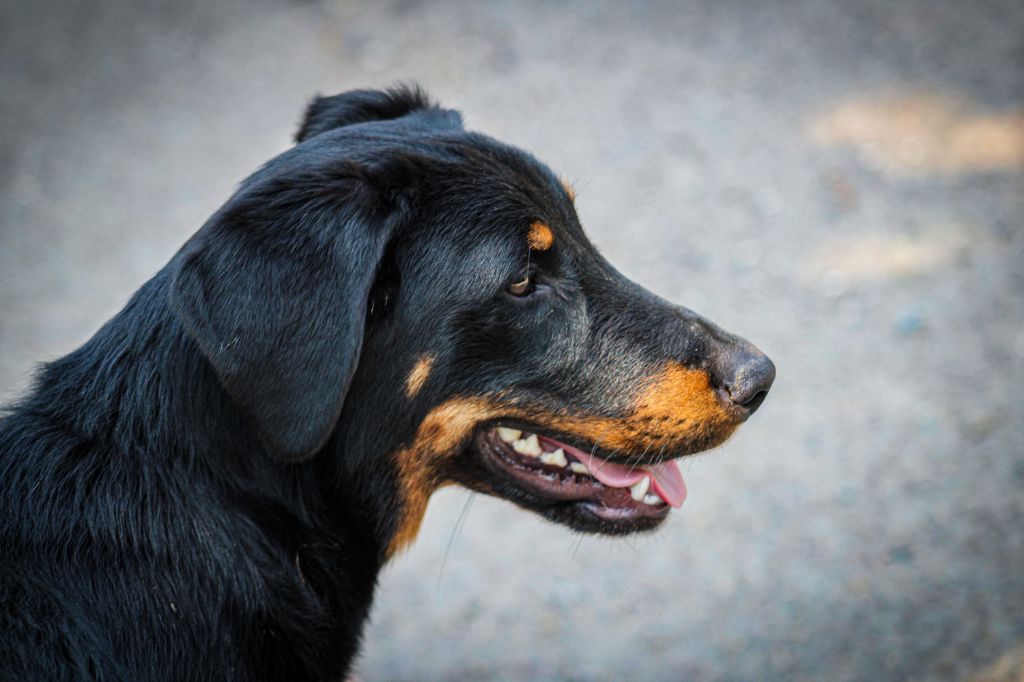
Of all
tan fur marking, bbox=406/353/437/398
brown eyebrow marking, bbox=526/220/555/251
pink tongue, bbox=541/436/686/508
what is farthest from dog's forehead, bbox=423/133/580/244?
pink tongue, bbox=541/436/686/508

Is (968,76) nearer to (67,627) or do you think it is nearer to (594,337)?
(594,337)

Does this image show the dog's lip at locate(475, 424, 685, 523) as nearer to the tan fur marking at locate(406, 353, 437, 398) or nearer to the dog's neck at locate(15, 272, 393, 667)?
the tan fur marking at locate(406, 353, 437, 398)

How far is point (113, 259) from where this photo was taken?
590 centimetres

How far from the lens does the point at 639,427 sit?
2.60 m

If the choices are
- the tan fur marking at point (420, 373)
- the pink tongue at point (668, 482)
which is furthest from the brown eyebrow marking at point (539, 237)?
the pink tongue at point (668, 482)

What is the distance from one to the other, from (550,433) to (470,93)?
465 cm

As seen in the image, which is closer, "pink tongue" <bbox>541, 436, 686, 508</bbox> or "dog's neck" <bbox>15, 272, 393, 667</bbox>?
"dog's neck" <bbox>15, 272, 393, 667</bbox>

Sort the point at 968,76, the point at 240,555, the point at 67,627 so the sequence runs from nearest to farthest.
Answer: the point at 67,627 < the point at 240,555 < the point at 968,76

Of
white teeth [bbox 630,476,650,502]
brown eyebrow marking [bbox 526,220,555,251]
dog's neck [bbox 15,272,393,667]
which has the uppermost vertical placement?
brown eyebrow marking [bbox 526,220,555,251]

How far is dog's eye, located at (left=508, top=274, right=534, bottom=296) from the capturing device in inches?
98.6

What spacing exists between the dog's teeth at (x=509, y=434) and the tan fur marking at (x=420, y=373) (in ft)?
1.09

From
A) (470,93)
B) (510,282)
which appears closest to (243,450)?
(510,282)

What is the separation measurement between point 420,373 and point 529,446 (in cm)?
46

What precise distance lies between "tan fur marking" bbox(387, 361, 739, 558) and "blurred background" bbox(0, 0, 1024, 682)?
4.83 feet
